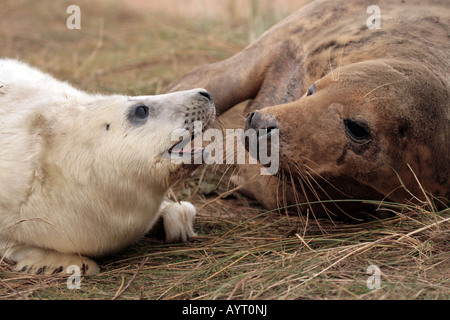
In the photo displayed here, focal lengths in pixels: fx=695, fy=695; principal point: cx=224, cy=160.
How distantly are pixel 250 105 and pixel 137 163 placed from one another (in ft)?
5.47

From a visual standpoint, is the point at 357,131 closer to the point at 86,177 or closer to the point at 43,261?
the point at 86,177

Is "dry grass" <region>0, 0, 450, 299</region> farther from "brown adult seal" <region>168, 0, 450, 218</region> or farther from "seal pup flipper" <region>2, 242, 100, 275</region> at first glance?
"brown adult seal" <region>168, 0, 450, 218</region>

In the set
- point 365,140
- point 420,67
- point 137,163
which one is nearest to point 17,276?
point 137,163

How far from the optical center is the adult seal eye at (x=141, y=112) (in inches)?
141

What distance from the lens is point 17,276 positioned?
3.48 metres

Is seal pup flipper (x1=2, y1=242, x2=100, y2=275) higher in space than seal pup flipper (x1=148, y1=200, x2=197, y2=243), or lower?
lower

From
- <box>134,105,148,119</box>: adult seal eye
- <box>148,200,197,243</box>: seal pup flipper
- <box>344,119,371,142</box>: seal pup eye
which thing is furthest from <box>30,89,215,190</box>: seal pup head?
<box>344,119,371,142</box>: seal pup eye

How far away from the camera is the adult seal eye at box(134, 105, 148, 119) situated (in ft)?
11.8

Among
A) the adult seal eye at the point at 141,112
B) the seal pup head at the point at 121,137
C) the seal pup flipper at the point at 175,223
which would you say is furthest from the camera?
the seal pup flipper at the point at 175,223

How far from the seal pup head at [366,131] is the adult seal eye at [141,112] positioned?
54cm

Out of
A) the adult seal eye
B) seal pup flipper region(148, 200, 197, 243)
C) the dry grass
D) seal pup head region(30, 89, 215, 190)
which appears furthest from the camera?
seal pup flipper region(148, 200, 197, 243)

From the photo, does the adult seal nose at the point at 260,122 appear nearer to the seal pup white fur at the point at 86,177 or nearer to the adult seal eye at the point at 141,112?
the seal pup white fur at the point at 86,177

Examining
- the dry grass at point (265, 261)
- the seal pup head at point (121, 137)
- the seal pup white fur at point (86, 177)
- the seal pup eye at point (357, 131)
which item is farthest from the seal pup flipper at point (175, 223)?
the seal pup eye at point (357, 131)

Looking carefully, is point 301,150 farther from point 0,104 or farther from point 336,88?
point 0,104
